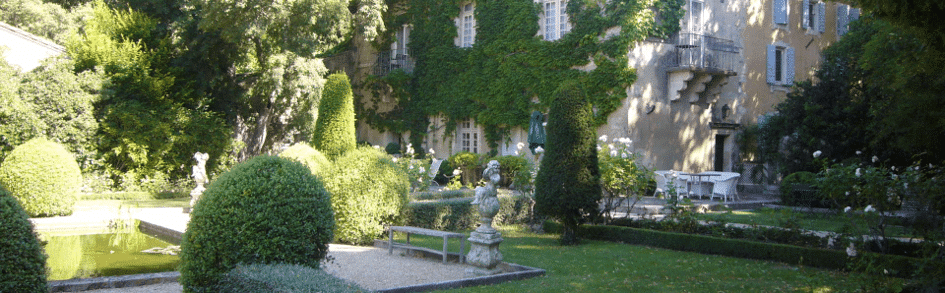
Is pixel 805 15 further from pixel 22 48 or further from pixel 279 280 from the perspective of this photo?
pixel 22 48

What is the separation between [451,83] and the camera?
2312 centimetres

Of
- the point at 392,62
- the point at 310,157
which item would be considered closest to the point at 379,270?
the point at 310,157

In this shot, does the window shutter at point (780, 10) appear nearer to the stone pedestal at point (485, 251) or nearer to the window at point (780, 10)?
the window at point (780, 10)

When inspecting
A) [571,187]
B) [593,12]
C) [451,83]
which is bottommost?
[571,187]

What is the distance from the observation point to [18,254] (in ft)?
15.3

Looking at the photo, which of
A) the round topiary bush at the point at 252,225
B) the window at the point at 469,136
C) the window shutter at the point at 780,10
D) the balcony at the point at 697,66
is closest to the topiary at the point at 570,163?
the round topiary bush at the point at 252,225

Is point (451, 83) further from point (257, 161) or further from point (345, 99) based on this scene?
point (257, 161)

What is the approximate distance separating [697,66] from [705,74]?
0.55 meters

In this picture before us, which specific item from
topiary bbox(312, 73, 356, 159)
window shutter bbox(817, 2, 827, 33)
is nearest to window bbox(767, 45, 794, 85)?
window shutter bbox(817, 2, 827, 33)

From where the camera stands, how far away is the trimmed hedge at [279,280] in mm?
4664

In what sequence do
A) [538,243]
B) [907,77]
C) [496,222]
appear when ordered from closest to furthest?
[907,77] < [538,243] < [496,222]

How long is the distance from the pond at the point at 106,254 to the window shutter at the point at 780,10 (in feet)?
62.7

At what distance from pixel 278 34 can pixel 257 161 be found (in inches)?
638

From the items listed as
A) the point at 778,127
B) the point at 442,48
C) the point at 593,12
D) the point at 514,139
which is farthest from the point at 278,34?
the point at 778,127
